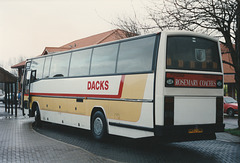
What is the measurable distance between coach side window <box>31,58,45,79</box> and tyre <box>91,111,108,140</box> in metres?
5.47

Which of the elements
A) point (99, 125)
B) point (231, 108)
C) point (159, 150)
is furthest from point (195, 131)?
point (231, 108)

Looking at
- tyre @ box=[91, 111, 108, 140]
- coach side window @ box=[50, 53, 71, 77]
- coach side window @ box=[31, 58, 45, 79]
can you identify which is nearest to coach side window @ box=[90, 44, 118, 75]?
tyre @ box=[91, 111, 108, 140]

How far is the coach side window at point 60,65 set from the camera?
13945 mm

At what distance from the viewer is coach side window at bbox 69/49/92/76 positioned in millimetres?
12492

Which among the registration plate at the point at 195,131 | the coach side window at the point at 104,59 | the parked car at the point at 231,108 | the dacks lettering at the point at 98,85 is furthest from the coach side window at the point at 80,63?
the parked car at the point at 231,108

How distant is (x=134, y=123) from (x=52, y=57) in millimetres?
7082

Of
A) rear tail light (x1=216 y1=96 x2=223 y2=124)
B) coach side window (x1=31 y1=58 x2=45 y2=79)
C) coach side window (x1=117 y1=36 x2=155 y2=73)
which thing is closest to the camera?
coach side window (x1=117 y1=36 x2=155 y2=73)

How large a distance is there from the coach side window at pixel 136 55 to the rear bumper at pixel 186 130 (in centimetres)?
163

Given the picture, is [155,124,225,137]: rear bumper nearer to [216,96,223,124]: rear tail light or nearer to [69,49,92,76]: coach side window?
[216,96,223,124]: rear tail light

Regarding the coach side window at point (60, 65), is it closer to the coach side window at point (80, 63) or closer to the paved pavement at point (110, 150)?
the coach side window at point (80, 63)

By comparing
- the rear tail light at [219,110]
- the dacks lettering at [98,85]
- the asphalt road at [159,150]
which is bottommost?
the asphalt road at [159,150]

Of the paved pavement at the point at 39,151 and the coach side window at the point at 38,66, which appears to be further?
the coach side window at the point at 38,66

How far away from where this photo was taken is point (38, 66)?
16453mm

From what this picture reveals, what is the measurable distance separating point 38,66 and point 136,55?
308 inches
